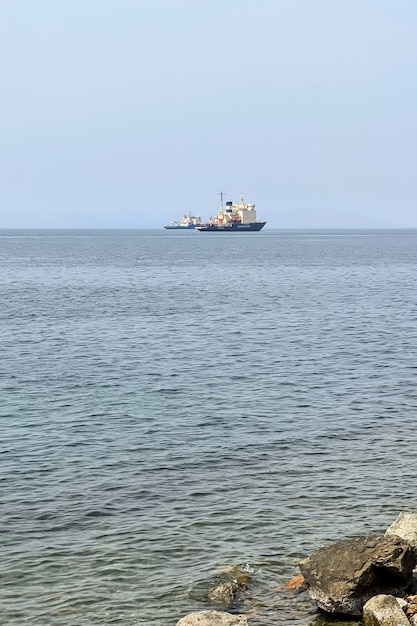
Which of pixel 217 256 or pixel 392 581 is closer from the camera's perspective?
pixel 392 581

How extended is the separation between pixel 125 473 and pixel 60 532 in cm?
478

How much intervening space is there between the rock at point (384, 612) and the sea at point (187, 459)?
4.61ft

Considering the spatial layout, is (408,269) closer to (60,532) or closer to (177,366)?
(177,366)

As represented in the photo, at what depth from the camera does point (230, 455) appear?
1081 inches

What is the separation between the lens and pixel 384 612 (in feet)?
49.7

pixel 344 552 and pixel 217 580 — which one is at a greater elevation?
pixel 344 552

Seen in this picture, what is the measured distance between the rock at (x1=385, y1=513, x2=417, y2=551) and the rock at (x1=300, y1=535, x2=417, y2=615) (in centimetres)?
110

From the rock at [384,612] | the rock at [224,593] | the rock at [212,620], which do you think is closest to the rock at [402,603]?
the rock at [384,612]

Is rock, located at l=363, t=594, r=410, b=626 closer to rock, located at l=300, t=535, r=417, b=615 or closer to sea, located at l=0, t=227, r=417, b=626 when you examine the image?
rock, located at l=300, t=535, r=417, b=615

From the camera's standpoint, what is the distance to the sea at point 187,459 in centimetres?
1806

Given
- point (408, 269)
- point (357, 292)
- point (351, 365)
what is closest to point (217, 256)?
point (408, 269)

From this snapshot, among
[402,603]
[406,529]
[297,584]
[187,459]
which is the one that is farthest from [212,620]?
[187,459]

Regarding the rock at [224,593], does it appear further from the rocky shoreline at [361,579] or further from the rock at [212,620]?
the rock at [212,620]

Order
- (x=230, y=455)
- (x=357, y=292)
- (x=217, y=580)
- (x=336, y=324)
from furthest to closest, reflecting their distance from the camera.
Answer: (x=357, y=292) < (x=336, y=324) < (x=230, y=455) < (x=217, y=580)
